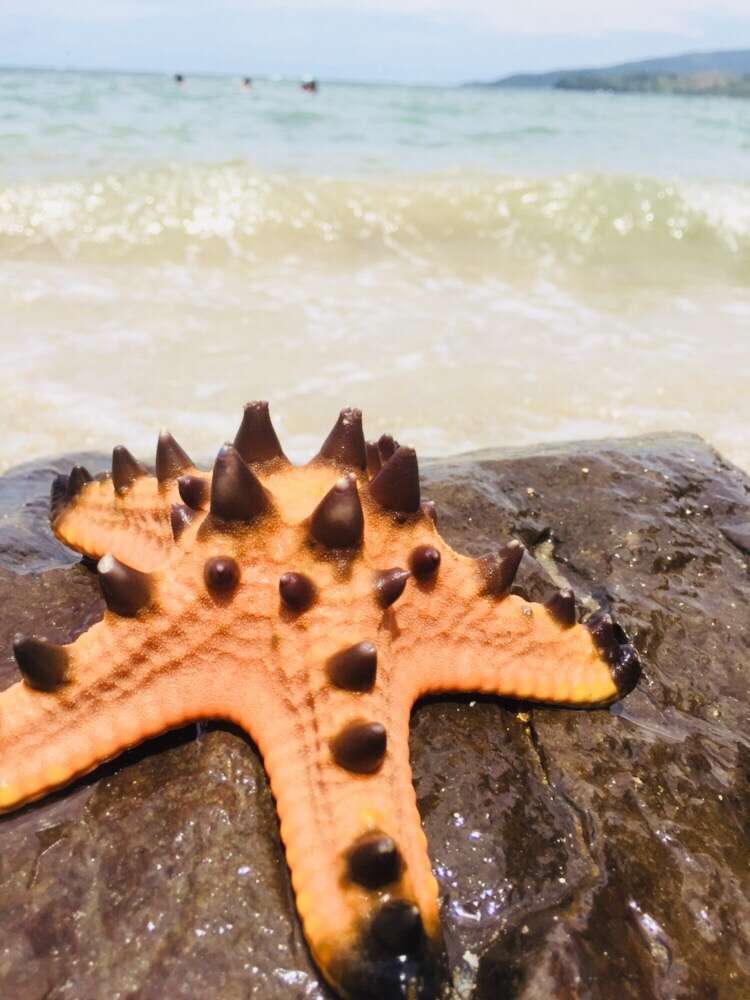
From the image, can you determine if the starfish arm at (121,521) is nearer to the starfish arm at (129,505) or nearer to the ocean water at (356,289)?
the starfish arm at (129,505)

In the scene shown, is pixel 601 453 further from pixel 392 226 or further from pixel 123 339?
pixel 392 226

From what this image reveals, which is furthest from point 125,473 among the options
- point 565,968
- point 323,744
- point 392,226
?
point 392,226

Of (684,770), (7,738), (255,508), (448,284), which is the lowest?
(448,284)

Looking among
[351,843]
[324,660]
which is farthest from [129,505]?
[351,843]

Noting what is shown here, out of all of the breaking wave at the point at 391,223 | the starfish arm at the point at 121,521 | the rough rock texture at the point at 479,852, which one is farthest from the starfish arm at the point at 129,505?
the breaking wave at the point at 391,223

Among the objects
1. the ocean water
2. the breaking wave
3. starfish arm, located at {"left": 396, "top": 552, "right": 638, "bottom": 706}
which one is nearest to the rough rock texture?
starfish arm, located at {"left": 396, "top": 552, "right": 638, "bottom": 706}
